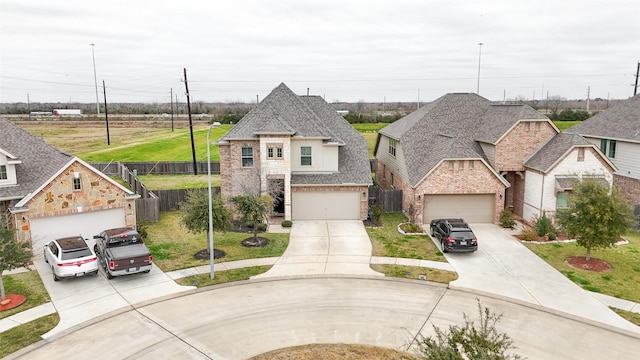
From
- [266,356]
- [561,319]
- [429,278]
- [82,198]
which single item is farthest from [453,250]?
[82,198]

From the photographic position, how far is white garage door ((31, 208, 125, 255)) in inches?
925

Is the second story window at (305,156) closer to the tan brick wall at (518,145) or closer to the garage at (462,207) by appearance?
the garage at (462,207)

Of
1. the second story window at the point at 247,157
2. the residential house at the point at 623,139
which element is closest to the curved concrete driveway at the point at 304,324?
the second story window at the point at 247,157

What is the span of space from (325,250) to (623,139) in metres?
24.7

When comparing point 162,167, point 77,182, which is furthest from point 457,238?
point 162,167

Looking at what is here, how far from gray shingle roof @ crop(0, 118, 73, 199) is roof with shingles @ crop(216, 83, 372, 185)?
9.70m

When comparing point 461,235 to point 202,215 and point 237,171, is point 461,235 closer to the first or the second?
point 202,215

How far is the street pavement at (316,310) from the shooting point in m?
15.0

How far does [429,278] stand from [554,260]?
746 centimetres

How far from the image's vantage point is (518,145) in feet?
102

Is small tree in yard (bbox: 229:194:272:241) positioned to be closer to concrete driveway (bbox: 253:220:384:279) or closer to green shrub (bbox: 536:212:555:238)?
concrete driveway (bbox: 253:220:384:279)

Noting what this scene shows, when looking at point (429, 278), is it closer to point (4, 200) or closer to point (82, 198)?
point (82, 198)

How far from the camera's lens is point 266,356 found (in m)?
14.2

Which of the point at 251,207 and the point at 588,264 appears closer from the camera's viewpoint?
the point at 588,264
